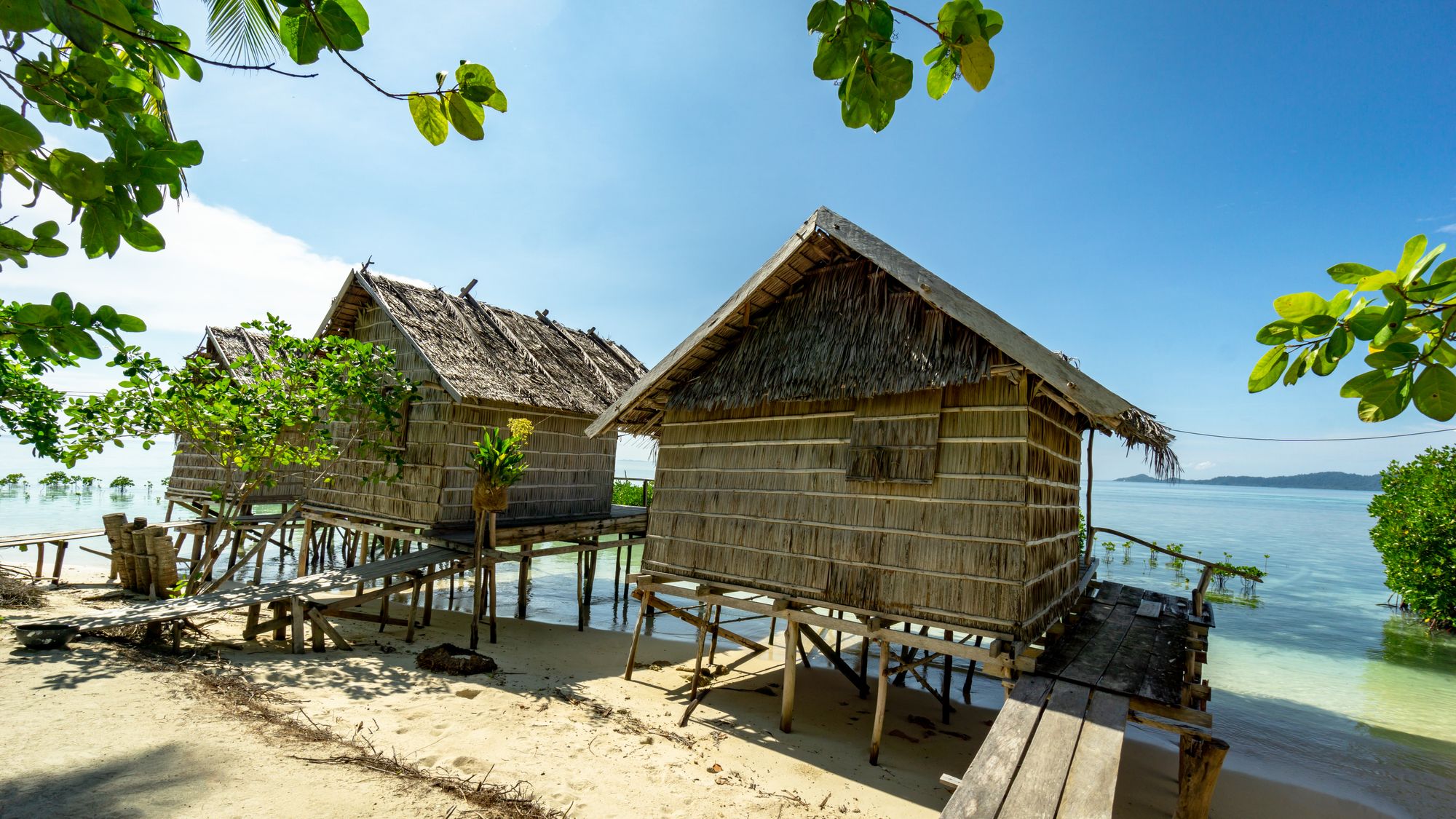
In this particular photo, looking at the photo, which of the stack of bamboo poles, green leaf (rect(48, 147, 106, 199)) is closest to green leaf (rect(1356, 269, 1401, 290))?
green leaf (rect(48, 147, 106, 199))

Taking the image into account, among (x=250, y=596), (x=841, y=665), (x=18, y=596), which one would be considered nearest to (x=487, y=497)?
(x=250, y=596)

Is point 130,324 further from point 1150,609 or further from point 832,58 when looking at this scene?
point 1150,609

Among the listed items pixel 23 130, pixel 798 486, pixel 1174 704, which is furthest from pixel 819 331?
pixel 23 130

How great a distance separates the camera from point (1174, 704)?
4906 mm

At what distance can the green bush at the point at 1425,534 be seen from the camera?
1488cm

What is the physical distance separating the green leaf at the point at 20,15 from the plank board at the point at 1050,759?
4551 mm

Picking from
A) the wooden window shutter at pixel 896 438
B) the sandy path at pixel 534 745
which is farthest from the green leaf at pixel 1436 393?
the wooden window shutter at pixel 896 438

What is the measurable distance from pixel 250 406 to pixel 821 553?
8.31 meters

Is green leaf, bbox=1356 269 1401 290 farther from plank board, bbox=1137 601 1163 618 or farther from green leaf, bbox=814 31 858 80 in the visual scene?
plank board, bbox=1137 601 1163 618

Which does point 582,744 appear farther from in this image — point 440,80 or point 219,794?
point 440,80

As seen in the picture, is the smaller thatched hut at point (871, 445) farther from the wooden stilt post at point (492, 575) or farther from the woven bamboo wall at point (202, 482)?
the woven bamboo wall at point (202, 482)

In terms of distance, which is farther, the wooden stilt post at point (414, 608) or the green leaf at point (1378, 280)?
the wooden stilt post at point (414, 608)

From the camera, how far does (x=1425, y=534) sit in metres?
15.1

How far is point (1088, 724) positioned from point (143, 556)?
1324cm
